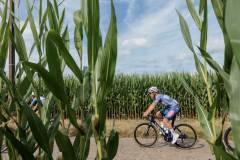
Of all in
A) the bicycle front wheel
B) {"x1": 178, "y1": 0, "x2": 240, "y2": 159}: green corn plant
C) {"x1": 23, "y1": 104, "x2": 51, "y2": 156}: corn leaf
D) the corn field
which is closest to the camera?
{"x1": 178, "y1": 0, "x2": 240, "y2": 159}: green corn plant

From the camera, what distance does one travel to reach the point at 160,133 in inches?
383

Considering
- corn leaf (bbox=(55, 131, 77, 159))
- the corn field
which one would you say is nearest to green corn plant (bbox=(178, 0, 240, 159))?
corn leaf (bbox=(55, 131, 77, 159))

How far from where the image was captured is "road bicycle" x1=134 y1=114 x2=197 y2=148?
961 centimetres

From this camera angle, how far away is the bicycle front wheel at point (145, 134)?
990 cm

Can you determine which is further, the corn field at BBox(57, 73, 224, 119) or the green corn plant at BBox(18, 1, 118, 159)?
the corn field at BBox(57, 73, 224, 119)

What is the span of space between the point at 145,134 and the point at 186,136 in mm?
1126

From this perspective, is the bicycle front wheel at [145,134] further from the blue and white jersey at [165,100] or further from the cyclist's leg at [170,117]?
the blue and white jersey at [165,100]

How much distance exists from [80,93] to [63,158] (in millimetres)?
136

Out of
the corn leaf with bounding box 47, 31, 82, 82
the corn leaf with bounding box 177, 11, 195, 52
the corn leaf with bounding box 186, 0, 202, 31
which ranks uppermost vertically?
the corn leaf with bounding box 186, 0, 202, 31

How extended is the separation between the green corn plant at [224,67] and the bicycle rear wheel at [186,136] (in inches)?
353

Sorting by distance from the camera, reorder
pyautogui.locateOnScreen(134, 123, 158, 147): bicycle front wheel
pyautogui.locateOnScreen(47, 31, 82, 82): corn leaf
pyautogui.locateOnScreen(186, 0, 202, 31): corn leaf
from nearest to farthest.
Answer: pyautogui.locateOnScreen(47, 31, 82, 82): corn leaf → pyautogui.locateOnScreen(186, 0, 202, 31): corn leaf → pyautogui.locateOnScreen(134, 123, 158, 147): bicycle front wheel

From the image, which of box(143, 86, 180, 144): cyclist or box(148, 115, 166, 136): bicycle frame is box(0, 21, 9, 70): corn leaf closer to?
box(143, 86, 180, 144): cyclist

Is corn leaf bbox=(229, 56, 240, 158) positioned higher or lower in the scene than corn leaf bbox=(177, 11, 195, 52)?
lower

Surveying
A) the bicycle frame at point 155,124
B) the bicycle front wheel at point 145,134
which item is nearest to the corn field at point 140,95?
the bicycle front wheel at point 145,134
